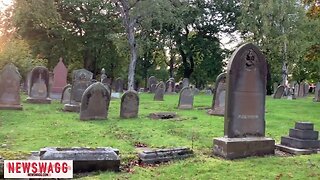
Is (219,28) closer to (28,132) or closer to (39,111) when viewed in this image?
(39,111)

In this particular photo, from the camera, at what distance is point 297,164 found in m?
7.46

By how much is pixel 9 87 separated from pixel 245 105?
422 inches

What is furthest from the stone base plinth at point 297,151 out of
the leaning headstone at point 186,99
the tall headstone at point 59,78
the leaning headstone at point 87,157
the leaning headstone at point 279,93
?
the leaning headstone at point 279,93

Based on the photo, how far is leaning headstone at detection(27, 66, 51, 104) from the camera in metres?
18.6

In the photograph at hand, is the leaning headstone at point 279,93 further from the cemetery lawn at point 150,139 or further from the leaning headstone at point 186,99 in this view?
the cemetery lawn at point 150,139

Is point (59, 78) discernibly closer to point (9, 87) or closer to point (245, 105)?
point (9, 87)

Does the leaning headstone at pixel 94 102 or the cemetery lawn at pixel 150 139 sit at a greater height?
the leaning headstone at pixel 94 102

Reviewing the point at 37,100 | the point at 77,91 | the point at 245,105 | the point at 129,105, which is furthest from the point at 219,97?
the point at 37,100

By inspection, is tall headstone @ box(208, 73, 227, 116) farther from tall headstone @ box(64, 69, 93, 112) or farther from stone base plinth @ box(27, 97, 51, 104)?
stone base plinth @ box(27, 97, 51, 104)

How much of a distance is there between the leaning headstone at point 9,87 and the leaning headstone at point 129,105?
4.42 m

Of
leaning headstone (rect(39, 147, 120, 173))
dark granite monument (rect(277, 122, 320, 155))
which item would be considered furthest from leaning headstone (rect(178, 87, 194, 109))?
leaning headstone (rect(39, 147, 120, 173))

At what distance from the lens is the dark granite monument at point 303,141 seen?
28.7 ft

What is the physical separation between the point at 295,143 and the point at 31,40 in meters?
38.8

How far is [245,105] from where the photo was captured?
8523 mm
